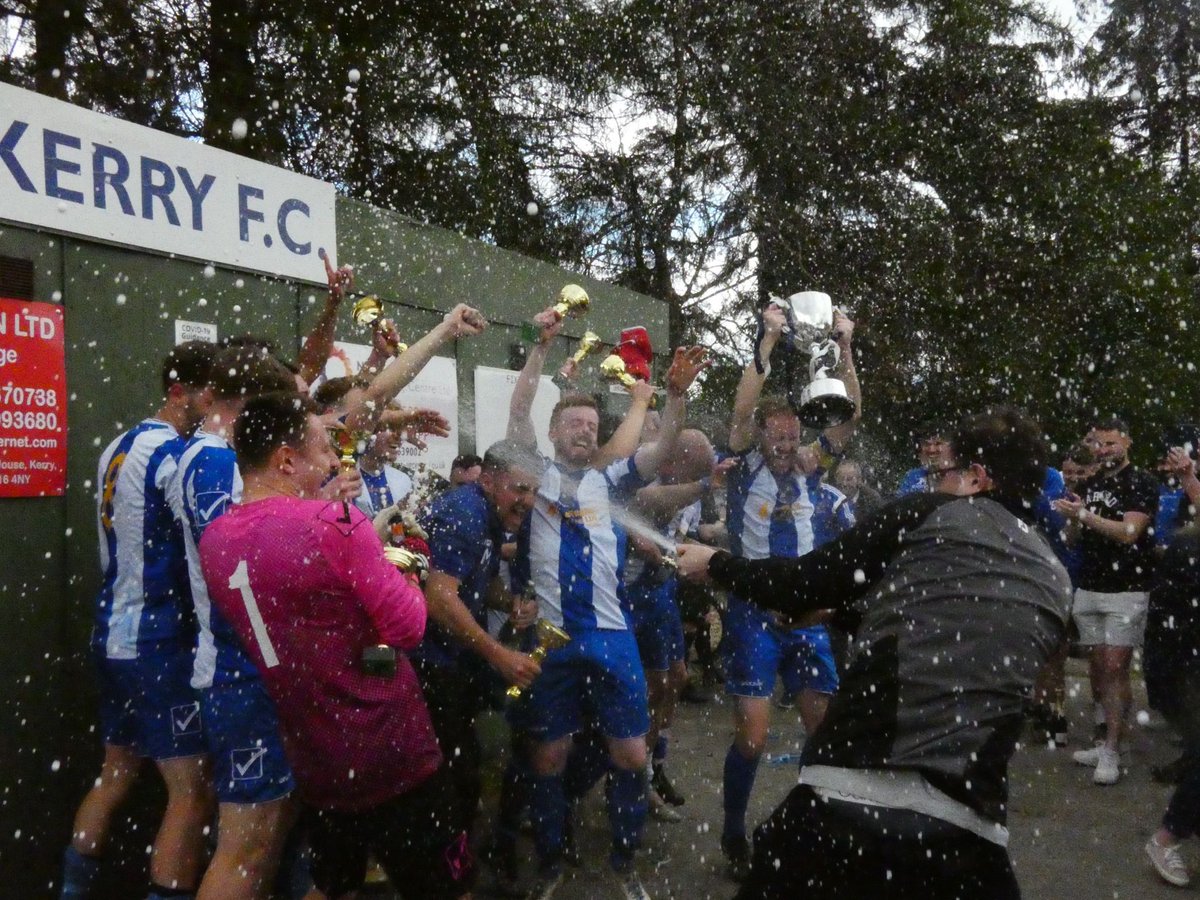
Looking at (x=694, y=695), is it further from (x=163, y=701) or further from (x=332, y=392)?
(x=163, y=701)

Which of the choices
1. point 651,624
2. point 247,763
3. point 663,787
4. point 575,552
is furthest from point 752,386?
point 247,763

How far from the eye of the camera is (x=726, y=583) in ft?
A: 10.2

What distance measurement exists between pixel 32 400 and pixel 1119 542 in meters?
6.08

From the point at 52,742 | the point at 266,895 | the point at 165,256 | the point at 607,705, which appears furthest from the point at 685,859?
the point at 165,256

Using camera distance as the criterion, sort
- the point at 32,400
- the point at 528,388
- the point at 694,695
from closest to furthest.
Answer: the point at 32,400 < the point at 528,388 < the point at 694,695

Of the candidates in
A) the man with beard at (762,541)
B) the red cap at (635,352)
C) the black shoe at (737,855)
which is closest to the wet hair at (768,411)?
the man with beard at (762,541)

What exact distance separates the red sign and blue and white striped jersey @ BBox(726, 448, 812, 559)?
3108 millimetres

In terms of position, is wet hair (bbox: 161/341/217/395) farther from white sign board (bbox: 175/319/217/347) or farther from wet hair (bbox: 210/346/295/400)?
white sign board (bbox: 175/319/217/347)

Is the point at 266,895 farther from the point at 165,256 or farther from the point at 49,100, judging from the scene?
the point at 49,100

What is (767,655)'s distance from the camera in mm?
5098

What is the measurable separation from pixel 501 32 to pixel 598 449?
336 inches

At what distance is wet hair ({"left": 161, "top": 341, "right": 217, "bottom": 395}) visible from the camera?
3.81 metres

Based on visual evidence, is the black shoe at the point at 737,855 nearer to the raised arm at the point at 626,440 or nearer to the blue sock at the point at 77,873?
the raised arm at the point at 626,440

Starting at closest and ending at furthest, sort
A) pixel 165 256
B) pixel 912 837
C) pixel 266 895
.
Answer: pixel 912 837 < pixel 266 895 < pixel 165 256
